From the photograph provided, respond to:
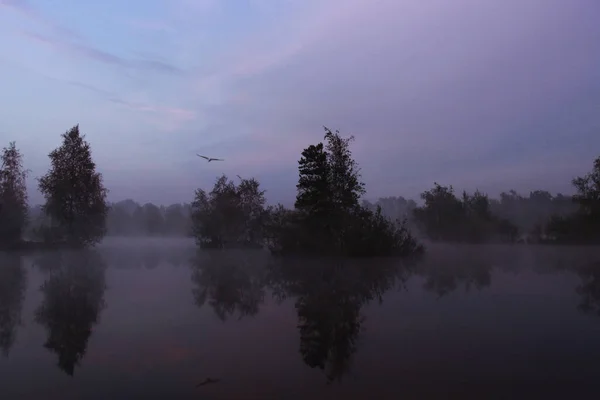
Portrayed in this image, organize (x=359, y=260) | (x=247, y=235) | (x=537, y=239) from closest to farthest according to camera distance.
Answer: (x=359, y=260), (x=247, y=235), (x=537, y=239)

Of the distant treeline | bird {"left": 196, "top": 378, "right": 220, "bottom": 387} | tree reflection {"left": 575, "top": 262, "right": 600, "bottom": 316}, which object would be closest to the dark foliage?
tree reflection {"left": 575, "top": 262, "right": 600, "bottom": 316}

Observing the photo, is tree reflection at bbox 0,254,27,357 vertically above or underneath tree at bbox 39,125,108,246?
underneath

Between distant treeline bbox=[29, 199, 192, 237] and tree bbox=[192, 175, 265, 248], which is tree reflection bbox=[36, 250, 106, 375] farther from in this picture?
distant treeline bbox=[29, 199, 192, 237]

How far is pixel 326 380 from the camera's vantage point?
20.0 feet

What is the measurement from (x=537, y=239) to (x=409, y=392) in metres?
49.1

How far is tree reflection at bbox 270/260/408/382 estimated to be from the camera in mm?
7355

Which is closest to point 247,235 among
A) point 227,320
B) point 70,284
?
point 70,284

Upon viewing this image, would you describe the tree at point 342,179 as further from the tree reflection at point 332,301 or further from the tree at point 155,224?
the tree at point 155,224

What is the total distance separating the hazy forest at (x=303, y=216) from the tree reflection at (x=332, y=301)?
17.1 ft

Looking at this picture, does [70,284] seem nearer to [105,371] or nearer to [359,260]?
[105,371]

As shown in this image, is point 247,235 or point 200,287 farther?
point 247,235

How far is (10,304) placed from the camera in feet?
40.0

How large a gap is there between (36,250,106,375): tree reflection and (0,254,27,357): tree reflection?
21.9 inches

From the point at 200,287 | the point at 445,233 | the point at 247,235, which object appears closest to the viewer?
the point at 200,287
